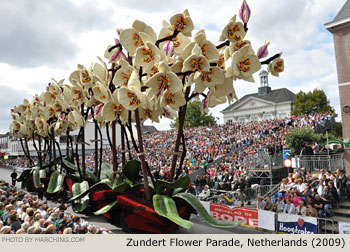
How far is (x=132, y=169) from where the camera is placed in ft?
16.4

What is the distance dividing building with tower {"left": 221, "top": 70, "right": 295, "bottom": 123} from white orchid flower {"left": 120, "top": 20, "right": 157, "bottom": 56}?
56.5m

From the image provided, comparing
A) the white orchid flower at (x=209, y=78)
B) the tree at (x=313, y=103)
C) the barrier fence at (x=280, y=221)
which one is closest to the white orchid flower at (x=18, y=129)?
the barrier fence at (x=280, y=221)

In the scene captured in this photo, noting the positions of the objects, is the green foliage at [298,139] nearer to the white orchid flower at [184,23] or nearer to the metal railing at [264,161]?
the metal railing at [264,161]

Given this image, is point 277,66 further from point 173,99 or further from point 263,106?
point 263,106

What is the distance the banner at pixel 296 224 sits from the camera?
812 cm

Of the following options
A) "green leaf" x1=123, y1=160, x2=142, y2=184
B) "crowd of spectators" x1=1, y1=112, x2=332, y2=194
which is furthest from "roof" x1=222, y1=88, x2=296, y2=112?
"green leaf" x1=123, y1=160, x2=142, y2=184

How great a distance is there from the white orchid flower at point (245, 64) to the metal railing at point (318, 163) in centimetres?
1292

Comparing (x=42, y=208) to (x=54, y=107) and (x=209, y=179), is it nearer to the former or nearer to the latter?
(x=54, y=107)

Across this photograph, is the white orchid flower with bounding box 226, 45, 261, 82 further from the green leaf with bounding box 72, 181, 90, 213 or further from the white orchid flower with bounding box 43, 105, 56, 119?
the white orchid flower with bounding box 43, 105, 56, 119

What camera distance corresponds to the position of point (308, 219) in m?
8.23

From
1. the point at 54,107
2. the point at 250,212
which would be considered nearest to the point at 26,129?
the point at 54,107

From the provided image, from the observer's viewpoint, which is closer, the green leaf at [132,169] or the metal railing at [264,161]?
the green leaf at [132,169]

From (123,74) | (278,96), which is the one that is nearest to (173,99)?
(123,74)

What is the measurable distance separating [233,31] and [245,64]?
0.43 metres
